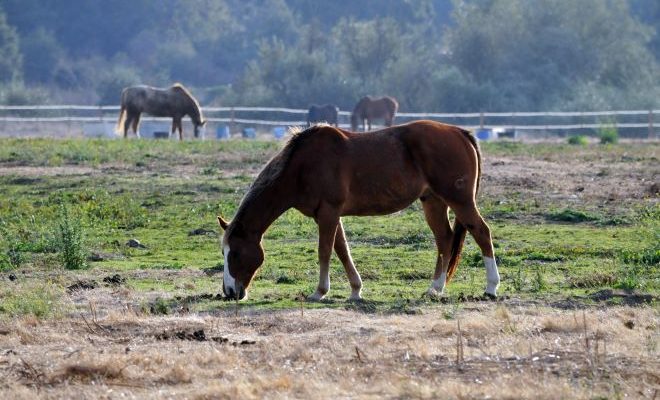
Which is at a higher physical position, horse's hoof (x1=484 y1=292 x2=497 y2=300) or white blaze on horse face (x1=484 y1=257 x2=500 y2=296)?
white blaze on horse face (x1=484 y1=257 x2=500 y2=296)

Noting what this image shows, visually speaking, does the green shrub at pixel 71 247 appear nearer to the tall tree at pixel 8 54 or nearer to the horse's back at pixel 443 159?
the horse's back at pixel 443 159

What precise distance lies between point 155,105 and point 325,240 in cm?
2946

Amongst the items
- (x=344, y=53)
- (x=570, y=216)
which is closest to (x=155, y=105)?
(x=570, y=216)

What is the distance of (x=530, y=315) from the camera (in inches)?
440

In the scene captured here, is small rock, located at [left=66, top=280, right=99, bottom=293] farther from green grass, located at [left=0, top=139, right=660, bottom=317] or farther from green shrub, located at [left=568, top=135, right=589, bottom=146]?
green shrub, located at [left=568, top=135, right=589, bottom=146]

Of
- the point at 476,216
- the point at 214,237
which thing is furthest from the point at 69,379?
the point at 214,237

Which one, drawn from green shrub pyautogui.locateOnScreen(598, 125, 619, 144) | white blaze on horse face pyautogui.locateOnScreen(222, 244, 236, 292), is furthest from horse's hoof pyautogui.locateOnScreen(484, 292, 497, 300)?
green shrub pyautogui.locateOnScreen(598, 125, 619, 144)

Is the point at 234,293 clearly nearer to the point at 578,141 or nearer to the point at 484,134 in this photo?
the point at 578,141

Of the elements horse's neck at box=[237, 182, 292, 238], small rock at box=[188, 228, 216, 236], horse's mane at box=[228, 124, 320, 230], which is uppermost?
horse's mane at box=[228, 124, 320, 230]

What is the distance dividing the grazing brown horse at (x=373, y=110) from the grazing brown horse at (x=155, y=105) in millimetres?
10099

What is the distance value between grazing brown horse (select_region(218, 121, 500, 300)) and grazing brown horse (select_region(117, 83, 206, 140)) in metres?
28.3

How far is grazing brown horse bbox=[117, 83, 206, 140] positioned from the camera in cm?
4066

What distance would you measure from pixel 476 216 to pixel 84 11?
75842 millimetres

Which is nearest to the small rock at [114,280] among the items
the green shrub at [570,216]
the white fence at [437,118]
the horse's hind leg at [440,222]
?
the horse's hind leg at [440,222]
